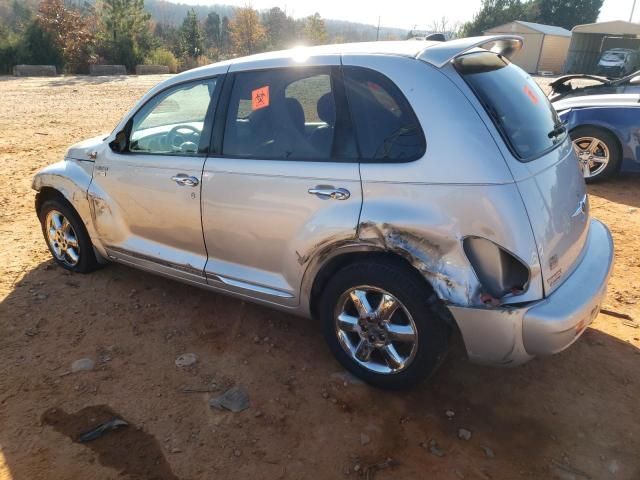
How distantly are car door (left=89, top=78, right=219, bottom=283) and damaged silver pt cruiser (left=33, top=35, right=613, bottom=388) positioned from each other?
0.05ft

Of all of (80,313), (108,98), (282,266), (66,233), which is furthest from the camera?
(108,98)

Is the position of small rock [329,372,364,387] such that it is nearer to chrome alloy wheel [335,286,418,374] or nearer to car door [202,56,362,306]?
chrome alloy wheel [335,286,418,374]

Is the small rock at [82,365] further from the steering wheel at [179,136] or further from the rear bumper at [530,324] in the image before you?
the rear bumper at [530,324]

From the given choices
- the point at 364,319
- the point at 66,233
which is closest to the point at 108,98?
the point at 66,233

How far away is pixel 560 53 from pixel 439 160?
38.7 metres

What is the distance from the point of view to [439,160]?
239 cm

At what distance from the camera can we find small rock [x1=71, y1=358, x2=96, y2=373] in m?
3.12

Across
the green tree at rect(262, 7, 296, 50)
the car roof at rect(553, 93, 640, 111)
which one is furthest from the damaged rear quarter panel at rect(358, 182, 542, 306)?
the green tree at rect(262, 7, 296, 50)

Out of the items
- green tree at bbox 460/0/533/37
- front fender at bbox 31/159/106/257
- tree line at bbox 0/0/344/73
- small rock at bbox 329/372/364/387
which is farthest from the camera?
green tree at bbox 460/0/533/37

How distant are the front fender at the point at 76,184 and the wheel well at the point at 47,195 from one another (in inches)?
2.5

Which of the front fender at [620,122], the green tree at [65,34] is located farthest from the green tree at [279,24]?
the front fender at [620,122]

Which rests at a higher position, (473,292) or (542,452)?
(473,292)

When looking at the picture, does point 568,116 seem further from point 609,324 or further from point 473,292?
point 473,292

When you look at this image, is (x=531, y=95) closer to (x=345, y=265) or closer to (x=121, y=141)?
(x=345, y=265)
